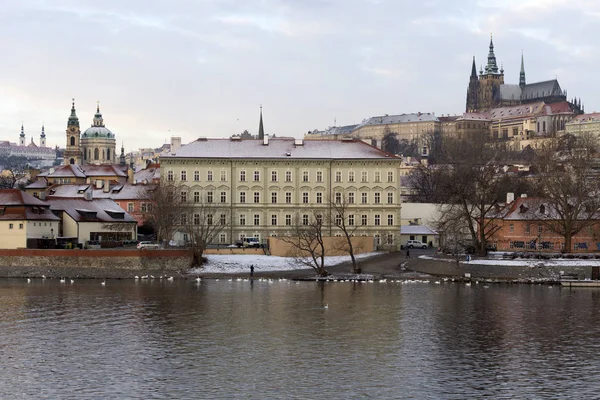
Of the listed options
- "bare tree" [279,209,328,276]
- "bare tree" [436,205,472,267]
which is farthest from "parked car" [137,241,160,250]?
"bare tree" [436,205,472,267]

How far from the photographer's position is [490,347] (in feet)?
141

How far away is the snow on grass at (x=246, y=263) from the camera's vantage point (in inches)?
3142

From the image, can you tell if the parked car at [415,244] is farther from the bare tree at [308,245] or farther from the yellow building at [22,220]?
the yellow building at [22,220]

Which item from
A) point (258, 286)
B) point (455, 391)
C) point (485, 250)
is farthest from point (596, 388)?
point (485, 250)

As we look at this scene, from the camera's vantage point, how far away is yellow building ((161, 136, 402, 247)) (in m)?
96.2

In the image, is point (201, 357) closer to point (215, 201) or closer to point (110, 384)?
point (110, 384)

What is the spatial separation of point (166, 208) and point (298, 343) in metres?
45.9

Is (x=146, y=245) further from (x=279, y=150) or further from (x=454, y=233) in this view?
(x=454, y=233)

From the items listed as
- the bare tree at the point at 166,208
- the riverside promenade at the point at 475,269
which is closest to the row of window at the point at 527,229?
the riverside promenade at the point at 475,269

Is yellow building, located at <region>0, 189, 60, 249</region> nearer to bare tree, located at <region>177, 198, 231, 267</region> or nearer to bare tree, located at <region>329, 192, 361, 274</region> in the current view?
bare tree, located at <region>177, 198, 231, 267</region>

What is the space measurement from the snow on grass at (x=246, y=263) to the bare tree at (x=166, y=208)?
21.6 ft

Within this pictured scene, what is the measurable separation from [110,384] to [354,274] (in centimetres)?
4439

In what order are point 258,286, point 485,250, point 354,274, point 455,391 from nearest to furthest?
1. point 455,391
2. point 258,286
3. point 354,274
4. point 485,250

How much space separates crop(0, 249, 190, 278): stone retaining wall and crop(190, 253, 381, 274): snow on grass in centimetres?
278
